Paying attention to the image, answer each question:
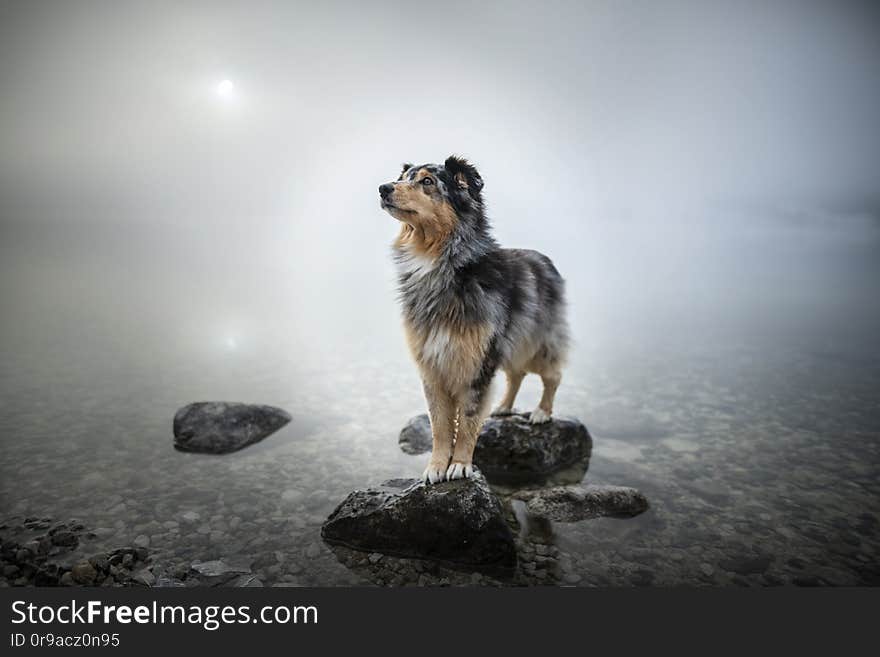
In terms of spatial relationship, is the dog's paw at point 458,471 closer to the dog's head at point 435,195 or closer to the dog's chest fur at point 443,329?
the dog's chest fur at point 443,329

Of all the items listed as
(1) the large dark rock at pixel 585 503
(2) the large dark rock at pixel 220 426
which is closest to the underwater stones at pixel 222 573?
(2) the large dark rock at pixel 220 426

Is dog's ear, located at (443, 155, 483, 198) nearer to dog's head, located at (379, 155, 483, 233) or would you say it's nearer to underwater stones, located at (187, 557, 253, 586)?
dog's head, located at (379, 155, 483, 233)

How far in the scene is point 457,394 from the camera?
14.1ft

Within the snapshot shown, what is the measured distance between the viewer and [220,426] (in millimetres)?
6430

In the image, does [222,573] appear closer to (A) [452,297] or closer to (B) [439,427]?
(B) [439,427]

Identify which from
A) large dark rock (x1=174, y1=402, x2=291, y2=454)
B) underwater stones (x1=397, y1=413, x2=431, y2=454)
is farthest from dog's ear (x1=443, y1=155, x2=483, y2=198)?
large dark rock (x1=174, y1=402, x2=291, y2=454)

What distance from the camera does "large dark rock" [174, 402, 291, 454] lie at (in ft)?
20.5

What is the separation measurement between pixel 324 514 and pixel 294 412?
3.31m

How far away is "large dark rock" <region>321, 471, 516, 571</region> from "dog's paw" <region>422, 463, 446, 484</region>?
0.04 metres

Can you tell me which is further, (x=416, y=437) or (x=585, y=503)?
(x=416, y=437)

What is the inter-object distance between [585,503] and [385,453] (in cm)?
264

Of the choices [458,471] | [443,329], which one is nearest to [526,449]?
[458,471]

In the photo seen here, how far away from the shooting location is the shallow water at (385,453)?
4168mm

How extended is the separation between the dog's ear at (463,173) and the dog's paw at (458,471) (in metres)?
2.37
